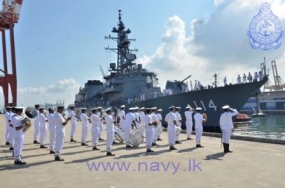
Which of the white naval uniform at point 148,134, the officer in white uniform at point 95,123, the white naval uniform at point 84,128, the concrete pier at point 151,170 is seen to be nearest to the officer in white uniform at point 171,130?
the concrete pier at point 151,170

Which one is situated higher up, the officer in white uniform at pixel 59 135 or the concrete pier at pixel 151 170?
the officer in white uniform at pixel 59 135

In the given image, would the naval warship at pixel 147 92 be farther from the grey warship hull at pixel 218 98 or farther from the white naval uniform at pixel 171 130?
the white naval uniform at pixel 171 130

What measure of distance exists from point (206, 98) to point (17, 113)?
1614cm

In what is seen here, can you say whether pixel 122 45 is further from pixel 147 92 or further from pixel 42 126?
pixel 42 126

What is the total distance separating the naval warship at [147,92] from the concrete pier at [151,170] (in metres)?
12.2

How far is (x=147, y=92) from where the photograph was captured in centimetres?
3061

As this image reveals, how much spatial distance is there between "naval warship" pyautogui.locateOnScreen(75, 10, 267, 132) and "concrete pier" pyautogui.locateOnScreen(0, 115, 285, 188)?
1217 cm

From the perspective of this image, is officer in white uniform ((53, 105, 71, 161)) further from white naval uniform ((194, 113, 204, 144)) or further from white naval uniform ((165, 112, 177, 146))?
white naval uniform ((194, 113, 204, 144))

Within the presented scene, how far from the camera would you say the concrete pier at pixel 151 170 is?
5.50 metres

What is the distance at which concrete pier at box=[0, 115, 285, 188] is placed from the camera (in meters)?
5.50

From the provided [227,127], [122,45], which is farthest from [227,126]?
[122,45]

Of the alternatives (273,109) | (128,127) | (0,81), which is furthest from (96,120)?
(273,109)

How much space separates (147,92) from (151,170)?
24056mm

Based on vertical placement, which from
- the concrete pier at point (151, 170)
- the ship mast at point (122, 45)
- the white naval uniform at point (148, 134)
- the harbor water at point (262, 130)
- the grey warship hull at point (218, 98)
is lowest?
the harbor water at point (262, 130)
